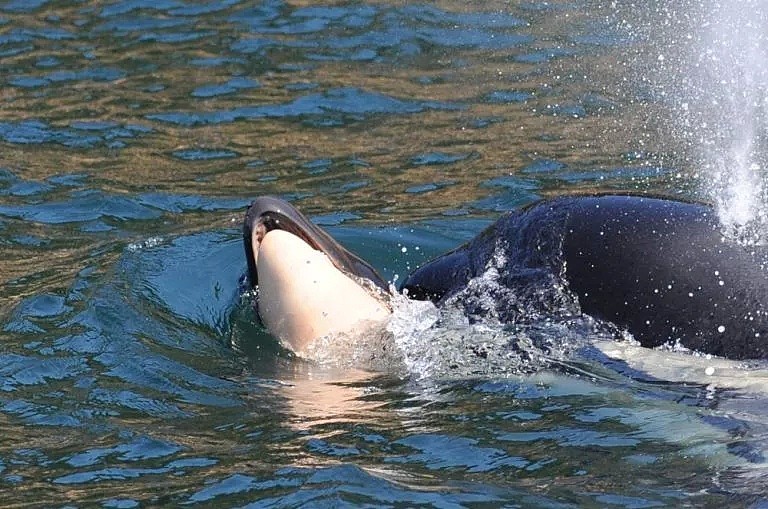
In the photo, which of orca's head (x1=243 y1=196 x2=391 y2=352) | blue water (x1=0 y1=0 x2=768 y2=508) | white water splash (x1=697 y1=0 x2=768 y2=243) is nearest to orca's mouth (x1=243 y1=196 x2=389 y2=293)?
orca's head (x1=243 y1=196 x2=391 y2=352)

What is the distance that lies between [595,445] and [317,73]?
24.2 feet

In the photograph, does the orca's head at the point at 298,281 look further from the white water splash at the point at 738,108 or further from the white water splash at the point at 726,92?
the white water splash at the point at 726,92

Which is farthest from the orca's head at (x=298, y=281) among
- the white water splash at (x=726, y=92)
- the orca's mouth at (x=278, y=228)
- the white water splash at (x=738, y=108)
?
the white water splash at (x=726, y=92)

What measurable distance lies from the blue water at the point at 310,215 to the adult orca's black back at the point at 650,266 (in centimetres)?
26

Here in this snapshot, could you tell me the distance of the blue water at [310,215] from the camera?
5.50m

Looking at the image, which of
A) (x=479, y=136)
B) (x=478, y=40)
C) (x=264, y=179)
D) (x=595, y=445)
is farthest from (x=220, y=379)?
(x=478, y=40)

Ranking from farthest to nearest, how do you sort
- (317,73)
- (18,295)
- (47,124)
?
(317,73) < (47,124) < (18,295)

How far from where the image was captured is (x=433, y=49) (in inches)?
514

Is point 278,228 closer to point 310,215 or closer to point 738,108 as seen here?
point 310,215

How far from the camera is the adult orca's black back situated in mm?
6051

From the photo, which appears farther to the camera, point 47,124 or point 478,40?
point 478,40

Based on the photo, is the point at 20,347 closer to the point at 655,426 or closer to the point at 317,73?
the point at 655,426

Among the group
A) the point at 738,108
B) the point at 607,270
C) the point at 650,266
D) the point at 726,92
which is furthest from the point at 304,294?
the point at 726,92

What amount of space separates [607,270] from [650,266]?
0.19 m
